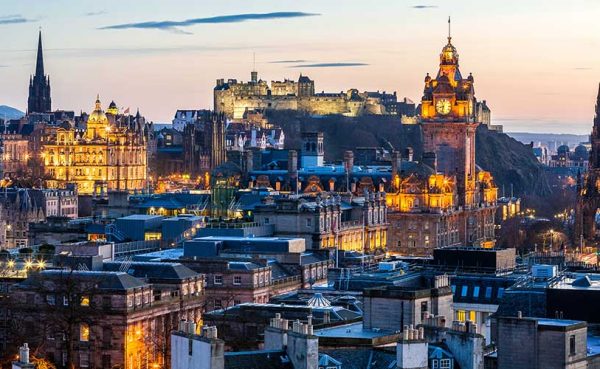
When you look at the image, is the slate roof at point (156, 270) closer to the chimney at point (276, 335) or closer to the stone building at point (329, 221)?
the stone building at point (329, 221)

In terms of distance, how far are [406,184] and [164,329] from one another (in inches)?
3841

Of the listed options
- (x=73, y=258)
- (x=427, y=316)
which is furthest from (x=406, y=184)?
(x=427, y=316)

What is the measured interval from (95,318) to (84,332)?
3.61 feet

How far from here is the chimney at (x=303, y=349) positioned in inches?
2083

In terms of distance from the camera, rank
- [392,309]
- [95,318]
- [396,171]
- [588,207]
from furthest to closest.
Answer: [396,171] < [588,207] < [95,318] < [392,309]

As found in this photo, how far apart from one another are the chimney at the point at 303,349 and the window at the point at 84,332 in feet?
132

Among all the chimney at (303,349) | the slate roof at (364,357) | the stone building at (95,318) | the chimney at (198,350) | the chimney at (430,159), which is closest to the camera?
the chimney at (198,350)

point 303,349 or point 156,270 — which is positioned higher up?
point 303,349

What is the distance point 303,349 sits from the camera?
5322 centimetres

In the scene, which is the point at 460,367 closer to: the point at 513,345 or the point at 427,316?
the point at 513,345

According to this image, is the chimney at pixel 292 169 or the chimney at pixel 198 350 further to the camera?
the chimney at pixel 292 169

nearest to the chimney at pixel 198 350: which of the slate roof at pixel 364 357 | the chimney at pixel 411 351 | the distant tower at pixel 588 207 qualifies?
the slate roof at pixel 364 357

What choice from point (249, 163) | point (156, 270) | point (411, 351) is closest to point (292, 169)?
point (249, 163)

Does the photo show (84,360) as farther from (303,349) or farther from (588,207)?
(588,207)
